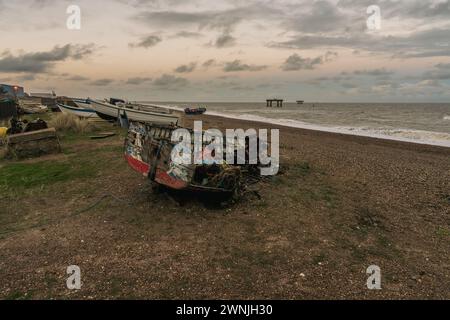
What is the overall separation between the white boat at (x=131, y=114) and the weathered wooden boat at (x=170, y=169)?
1191 cm

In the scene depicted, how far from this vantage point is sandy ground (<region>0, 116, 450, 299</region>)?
5.69m

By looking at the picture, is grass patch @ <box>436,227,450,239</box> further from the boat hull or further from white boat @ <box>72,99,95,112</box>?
white boat @ <box>72,99,95,112</box>

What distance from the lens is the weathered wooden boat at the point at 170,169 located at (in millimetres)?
8500

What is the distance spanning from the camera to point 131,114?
84.5 feet

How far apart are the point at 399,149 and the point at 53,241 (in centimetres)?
2102

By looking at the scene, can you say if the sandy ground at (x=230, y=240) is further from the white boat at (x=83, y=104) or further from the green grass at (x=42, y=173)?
the white boat at (x=83, y=104)

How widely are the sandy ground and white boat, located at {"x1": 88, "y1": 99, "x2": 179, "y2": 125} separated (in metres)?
12.5

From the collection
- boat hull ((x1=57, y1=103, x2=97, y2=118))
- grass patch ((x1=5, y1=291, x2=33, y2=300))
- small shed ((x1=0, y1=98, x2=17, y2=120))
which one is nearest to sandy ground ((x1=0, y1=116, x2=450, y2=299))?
grass patch ((x1=5, y1=291, x2=33, y2=300))

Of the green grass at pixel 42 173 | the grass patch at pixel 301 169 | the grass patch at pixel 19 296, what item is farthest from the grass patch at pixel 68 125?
the grass patch at pixel 19 296

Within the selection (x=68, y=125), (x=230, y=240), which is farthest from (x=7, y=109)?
(x=230, y=240)

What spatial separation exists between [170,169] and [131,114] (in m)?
18.6

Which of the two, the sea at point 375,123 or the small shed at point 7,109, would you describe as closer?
the sea at point 375,123
